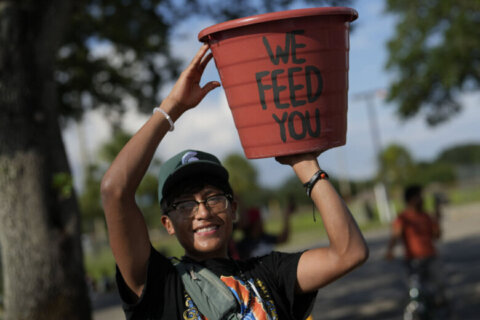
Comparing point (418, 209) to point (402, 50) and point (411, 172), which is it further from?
point (411, 172)

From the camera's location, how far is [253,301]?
1.95 metres

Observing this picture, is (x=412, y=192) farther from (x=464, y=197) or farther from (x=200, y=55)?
(x=464, y=197)

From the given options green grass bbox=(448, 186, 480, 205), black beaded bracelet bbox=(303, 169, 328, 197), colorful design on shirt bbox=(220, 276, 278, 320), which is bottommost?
green grass bbox=(448, 186, 480, 205)

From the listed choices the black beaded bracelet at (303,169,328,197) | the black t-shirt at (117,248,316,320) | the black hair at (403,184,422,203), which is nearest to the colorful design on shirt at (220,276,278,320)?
the black t-shirt at (117,248,316,320)

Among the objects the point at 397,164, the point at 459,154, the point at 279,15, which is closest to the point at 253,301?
the point at 279,15

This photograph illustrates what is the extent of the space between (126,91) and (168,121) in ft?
29.9

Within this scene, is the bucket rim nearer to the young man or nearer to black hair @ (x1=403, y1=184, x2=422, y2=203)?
the young man

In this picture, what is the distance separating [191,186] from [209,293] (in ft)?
1.22

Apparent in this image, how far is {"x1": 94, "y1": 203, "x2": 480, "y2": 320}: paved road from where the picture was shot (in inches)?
324

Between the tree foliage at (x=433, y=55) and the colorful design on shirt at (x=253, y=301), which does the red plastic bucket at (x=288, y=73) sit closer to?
the colorful design on shirt at (x=253, y=301)

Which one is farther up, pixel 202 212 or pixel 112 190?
pixel 112 190

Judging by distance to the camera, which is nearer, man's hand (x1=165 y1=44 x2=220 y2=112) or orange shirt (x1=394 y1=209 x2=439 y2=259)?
man's hand (x1=165 y1=44 x2=220 y2=112)

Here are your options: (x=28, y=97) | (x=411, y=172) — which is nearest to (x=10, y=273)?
(x=28, y=97)

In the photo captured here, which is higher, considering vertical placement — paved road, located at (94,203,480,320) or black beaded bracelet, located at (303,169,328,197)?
black beaded bracelet, located at (303,169,328,197)
